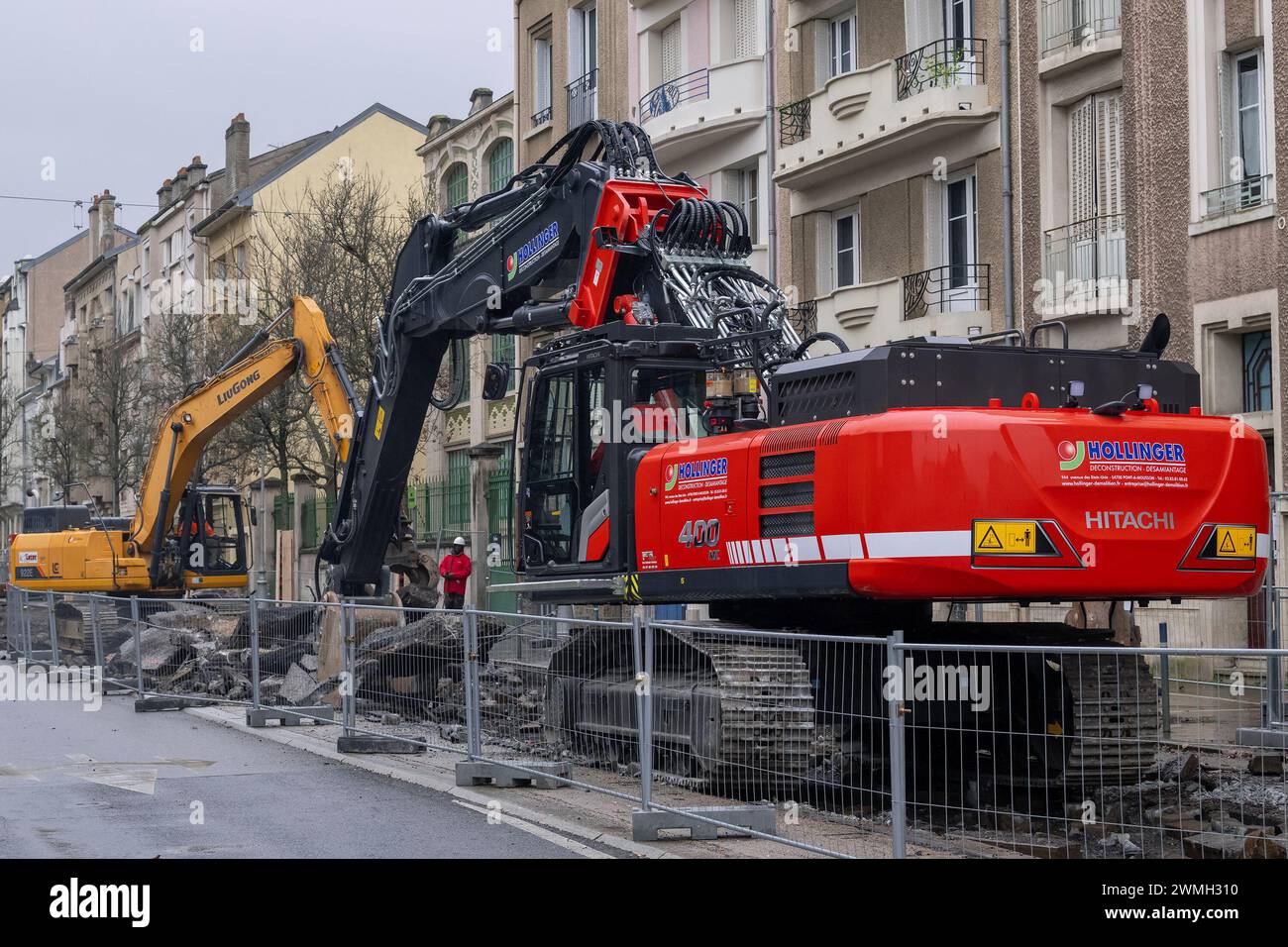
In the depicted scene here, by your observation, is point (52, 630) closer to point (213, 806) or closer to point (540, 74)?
point (213, 806)

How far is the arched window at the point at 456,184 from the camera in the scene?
39.4 m

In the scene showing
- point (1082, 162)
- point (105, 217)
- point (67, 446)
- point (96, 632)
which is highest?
point (105, 217)

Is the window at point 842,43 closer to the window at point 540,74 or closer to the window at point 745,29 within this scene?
the window at point 745,29

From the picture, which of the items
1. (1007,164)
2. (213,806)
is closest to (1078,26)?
(1007,164)

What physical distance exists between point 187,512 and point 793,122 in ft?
35.9

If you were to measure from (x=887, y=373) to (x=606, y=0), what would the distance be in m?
24.0

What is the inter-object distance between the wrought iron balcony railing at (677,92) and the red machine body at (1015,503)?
19.1m

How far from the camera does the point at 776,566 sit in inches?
417

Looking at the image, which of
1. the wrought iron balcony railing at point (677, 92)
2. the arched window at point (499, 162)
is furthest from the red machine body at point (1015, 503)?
the arched window at point (499, 162)

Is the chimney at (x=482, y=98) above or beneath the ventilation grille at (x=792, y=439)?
above

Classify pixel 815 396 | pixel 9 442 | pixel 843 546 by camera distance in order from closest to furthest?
pixel 843 546 < pixel 815 396 < pixel 9 442

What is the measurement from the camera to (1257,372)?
1975 cm

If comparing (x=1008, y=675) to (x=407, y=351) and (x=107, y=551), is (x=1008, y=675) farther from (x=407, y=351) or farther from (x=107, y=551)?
(x=107, y=551)
